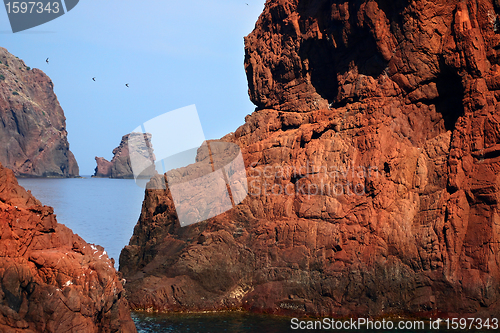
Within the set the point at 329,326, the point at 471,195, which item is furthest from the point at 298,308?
the point at 471,195

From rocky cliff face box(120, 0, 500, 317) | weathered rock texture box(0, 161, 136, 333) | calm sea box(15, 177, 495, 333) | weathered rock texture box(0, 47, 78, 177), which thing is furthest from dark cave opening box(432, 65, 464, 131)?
weathered rock texture box(0, 47, 78, 177)

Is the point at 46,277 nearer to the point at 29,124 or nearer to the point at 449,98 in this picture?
the point at 449,98

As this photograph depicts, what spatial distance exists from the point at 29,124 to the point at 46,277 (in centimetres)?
17137

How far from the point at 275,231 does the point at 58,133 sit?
17134cm

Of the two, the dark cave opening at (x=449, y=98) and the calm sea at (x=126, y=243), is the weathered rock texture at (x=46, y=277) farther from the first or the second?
the dark cave opening at (x=449, y=98)

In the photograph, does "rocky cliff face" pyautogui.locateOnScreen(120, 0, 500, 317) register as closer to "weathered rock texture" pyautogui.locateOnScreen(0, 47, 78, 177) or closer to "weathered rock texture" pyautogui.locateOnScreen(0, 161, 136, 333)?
"weathered rock texture" pyautogui.locateOnScreen(0, 161, 136, 333)

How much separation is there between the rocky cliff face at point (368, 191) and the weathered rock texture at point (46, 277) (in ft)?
43.8

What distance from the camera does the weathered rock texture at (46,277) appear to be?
16.6 metres

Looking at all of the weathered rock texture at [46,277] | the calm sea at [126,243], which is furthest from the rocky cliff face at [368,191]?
the weathered rock texture at [46,277]

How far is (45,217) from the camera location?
18.6 metres

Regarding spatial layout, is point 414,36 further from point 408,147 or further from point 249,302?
point 249,302

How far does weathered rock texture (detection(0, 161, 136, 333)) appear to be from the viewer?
1661 cm

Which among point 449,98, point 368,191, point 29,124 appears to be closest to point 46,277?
point 368,191

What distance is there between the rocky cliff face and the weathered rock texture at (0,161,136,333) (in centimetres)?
1334
